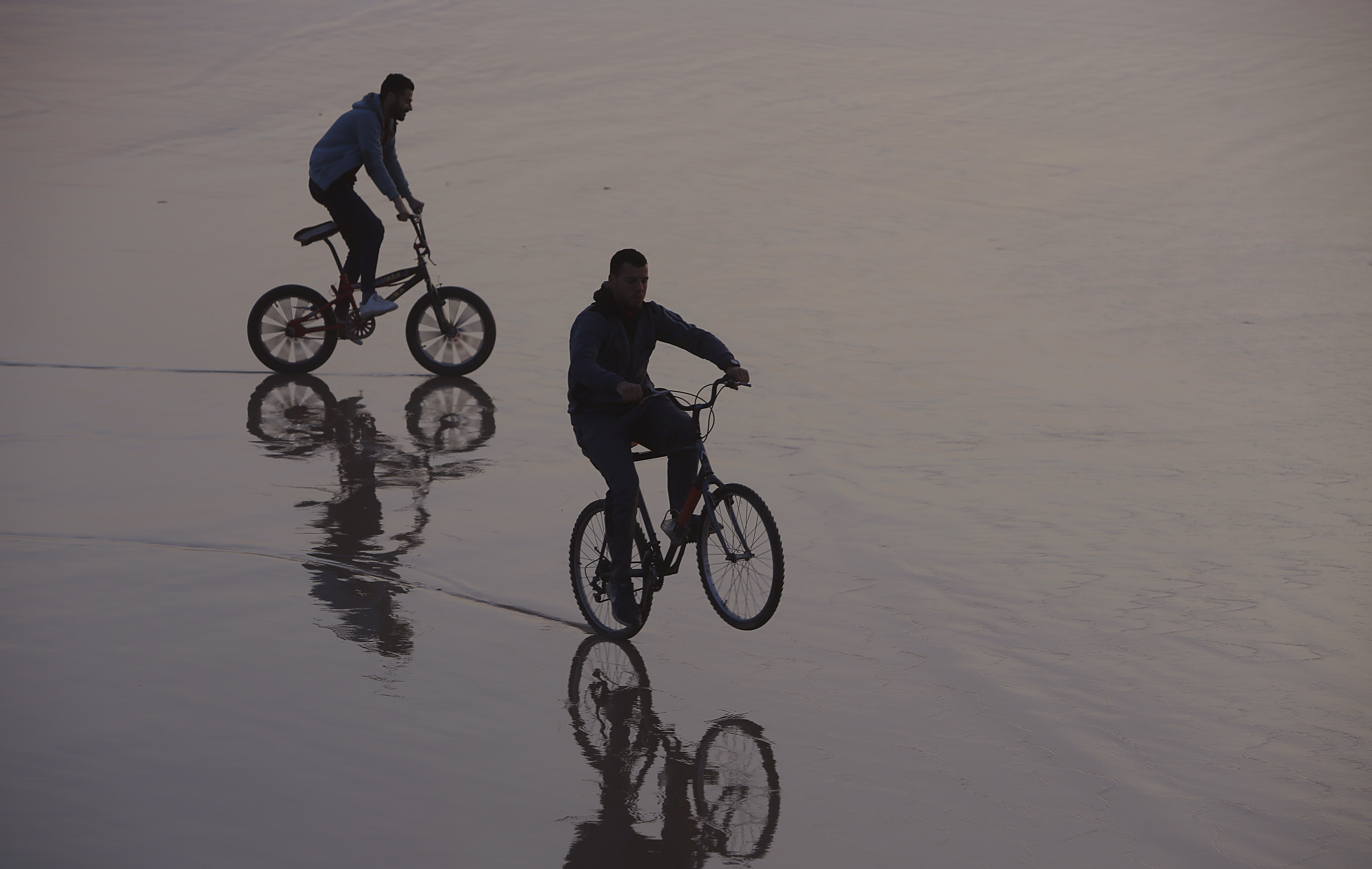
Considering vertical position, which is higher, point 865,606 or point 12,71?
point 12,71

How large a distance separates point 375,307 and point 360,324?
0.22 metres

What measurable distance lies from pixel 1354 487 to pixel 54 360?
385 inches

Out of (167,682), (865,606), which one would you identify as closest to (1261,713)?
(865,606)

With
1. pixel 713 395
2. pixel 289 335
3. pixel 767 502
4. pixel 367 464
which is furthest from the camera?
pixel 289 335

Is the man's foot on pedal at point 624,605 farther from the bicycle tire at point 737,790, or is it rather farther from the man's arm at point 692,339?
the man's arm at point 692,339

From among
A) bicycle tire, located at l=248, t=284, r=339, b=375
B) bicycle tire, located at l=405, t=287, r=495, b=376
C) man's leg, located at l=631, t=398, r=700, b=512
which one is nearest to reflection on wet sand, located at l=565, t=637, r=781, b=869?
man's leg, located at l=631, t=398, r=700, b=512

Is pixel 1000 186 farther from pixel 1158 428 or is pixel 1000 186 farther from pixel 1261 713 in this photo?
pixel 1261 713

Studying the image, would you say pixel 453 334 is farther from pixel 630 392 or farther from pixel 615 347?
pixel 630 392

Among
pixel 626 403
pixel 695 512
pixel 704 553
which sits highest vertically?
pixel 626 403

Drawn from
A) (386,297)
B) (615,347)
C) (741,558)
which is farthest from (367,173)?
(741,558)

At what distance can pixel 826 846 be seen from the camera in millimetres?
4578

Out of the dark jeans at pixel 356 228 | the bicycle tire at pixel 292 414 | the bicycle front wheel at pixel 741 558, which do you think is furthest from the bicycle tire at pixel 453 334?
the bicycle front wheel at pixel 741 558

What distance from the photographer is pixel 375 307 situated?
11.4 meters

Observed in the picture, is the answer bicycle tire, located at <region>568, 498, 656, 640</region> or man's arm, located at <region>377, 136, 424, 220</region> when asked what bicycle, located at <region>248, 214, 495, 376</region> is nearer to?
man's arm, located at <region>377, 136, 424, 220</region>
